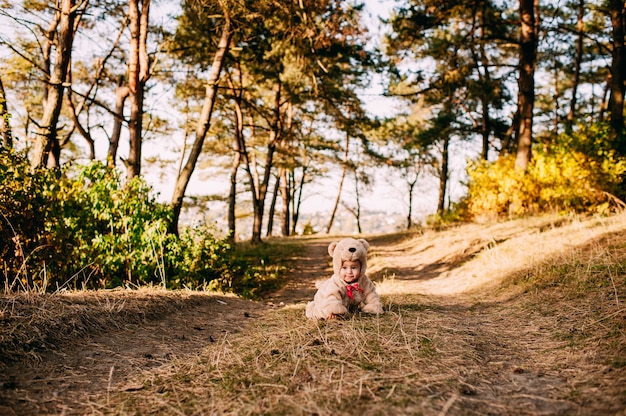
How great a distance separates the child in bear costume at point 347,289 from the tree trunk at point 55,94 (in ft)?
16.9

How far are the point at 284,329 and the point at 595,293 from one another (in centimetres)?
299

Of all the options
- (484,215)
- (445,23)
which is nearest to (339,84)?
(445,23)

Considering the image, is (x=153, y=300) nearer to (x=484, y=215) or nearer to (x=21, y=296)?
(x=21, y=296)

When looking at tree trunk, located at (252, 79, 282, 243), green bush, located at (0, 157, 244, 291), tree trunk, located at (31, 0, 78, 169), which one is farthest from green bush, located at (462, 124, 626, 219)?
tree trunk, located at (31, 0, 78, 169)

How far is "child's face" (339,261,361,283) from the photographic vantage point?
372 cm

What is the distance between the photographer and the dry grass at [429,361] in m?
A: 1.93

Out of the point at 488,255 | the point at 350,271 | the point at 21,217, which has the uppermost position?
the point at 21,217

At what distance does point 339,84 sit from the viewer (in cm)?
1708

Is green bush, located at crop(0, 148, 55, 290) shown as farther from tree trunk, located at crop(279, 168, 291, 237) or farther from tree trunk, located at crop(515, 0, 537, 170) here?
tree trunk, located at crop(279, 168, 291, 237)

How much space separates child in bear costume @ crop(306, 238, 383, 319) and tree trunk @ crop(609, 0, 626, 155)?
8.64 metres

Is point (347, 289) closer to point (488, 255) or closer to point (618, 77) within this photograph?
point (488, 255)

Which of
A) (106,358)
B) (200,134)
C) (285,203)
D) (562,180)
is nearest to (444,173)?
(285,203)

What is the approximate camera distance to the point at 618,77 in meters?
9.61

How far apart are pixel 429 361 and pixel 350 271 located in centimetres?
138
